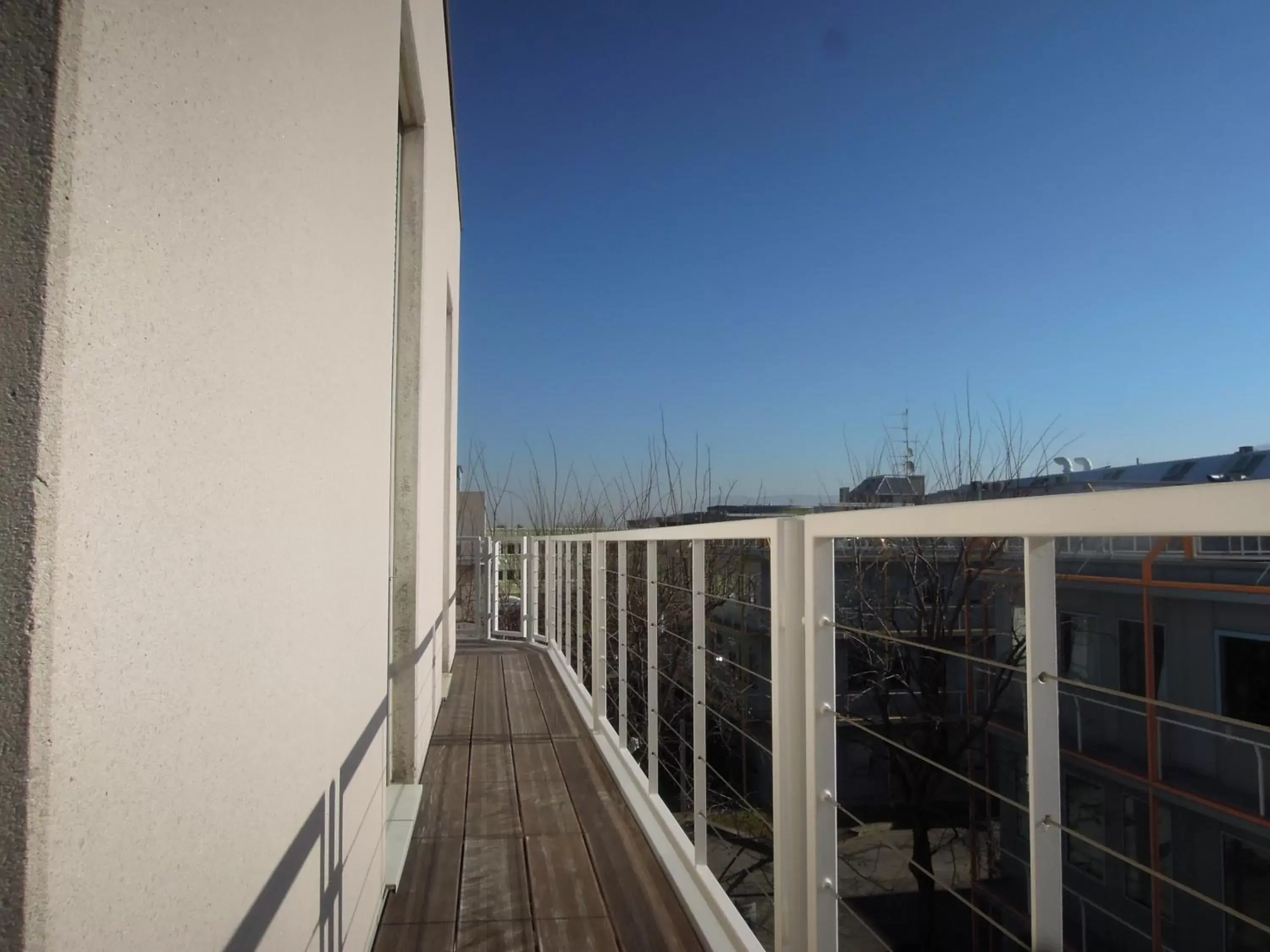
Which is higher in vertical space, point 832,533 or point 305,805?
point 832,533

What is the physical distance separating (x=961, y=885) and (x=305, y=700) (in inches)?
242

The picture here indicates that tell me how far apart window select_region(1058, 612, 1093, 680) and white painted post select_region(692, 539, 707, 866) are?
2.39ft

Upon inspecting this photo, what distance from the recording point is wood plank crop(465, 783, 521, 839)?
88.0 inches

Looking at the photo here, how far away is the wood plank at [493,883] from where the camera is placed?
174 centimetres

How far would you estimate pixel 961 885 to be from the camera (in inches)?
227

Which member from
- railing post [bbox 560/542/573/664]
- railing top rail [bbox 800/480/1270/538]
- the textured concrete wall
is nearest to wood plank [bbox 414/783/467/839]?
railing post [bbox 560/542/573/664]

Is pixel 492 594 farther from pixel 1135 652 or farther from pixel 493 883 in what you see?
pixel 1135 652

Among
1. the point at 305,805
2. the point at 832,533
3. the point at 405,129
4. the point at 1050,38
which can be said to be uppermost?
the point at 1050,38

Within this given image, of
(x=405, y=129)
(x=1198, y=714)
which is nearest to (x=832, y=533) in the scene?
(x=1198, y=714)

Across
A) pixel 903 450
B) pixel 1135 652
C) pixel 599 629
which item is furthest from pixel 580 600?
pixel 903 450

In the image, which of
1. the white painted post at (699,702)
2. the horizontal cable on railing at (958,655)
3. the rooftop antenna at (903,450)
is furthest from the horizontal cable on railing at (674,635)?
the rooftop antenna at (903,450)

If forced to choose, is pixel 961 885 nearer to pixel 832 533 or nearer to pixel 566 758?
pixel 566 758

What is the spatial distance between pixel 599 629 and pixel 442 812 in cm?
102

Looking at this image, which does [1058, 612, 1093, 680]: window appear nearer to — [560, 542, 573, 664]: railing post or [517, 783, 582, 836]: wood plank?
[517, 783, 582, 836]: wood plank
